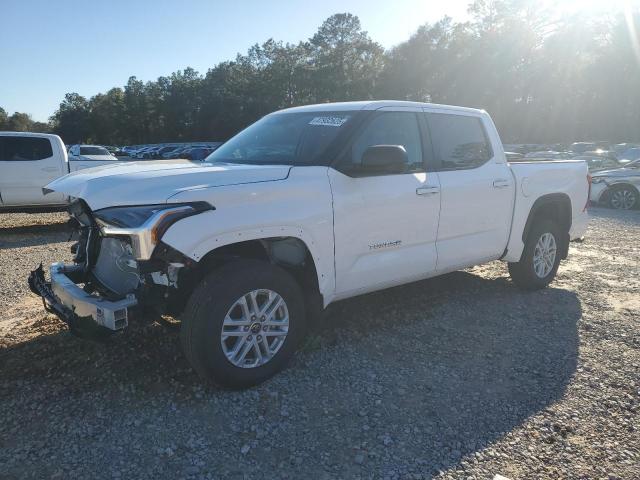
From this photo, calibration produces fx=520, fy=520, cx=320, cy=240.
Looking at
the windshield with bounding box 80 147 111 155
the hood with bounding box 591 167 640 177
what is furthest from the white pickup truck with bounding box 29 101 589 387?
the windshield with bounding box 80 147 111 155

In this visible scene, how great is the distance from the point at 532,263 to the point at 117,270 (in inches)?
166

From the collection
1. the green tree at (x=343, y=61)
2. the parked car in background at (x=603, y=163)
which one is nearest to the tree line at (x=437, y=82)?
the green tree at (x=343, y=61)

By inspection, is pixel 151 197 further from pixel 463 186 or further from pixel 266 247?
pixel 463 186

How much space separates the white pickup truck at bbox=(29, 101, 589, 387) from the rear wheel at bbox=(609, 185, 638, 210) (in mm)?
10512

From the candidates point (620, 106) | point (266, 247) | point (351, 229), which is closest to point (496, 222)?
point (351, 229)

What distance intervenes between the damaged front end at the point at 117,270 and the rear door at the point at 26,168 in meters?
7.24

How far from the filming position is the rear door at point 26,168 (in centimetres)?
1018

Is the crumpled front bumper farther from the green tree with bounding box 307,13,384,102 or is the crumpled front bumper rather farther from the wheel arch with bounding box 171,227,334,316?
the green tree with bounding box 307,13,384,102

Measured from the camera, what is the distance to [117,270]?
12.0 ft

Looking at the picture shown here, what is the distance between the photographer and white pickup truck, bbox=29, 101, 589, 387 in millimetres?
3150

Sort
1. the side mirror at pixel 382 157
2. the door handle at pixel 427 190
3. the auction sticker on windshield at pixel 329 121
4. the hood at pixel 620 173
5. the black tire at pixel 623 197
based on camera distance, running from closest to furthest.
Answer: the side mirror at pixel 382 157 < the auction sticker on windshield at pixel 329 121 < the door handle at pixel 427 190 < the black tire at pixel 623 197 < the hood at pixel 620 173

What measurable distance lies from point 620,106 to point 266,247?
51.8 meters

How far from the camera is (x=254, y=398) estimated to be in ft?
11.1

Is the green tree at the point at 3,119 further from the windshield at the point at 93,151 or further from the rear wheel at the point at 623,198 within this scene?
the rear wheel at the point at 623,198
